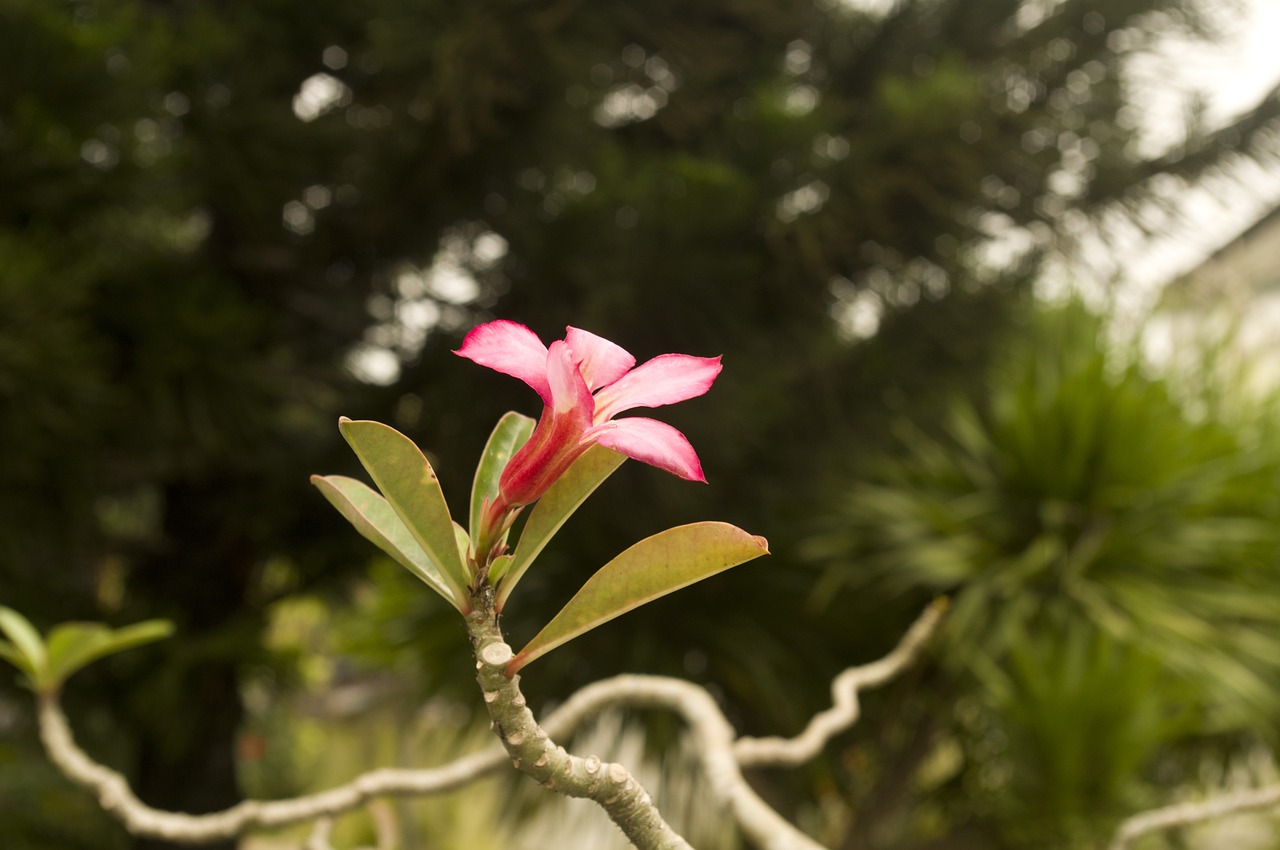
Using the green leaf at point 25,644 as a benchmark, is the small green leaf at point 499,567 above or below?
above

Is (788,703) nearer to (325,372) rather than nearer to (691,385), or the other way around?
(325,372)

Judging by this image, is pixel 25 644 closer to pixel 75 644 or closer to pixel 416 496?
pixel 75 644

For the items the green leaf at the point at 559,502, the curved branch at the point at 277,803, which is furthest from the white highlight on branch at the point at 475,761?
the green leaf at the point at 559,502

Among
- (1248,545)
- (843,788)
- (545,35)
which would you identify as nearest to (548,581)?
(843,788)

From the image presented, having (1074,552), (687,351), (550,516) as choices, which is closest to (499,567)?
(550,516)

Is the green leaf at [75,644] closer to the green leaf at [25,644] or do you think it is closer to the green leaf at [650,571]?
the green leaf at [25,644]

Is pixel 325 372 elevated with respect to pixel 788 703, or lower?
elevated

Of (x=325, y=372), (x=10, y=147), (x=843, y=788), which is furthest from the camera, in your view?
(x=843, y=788)
